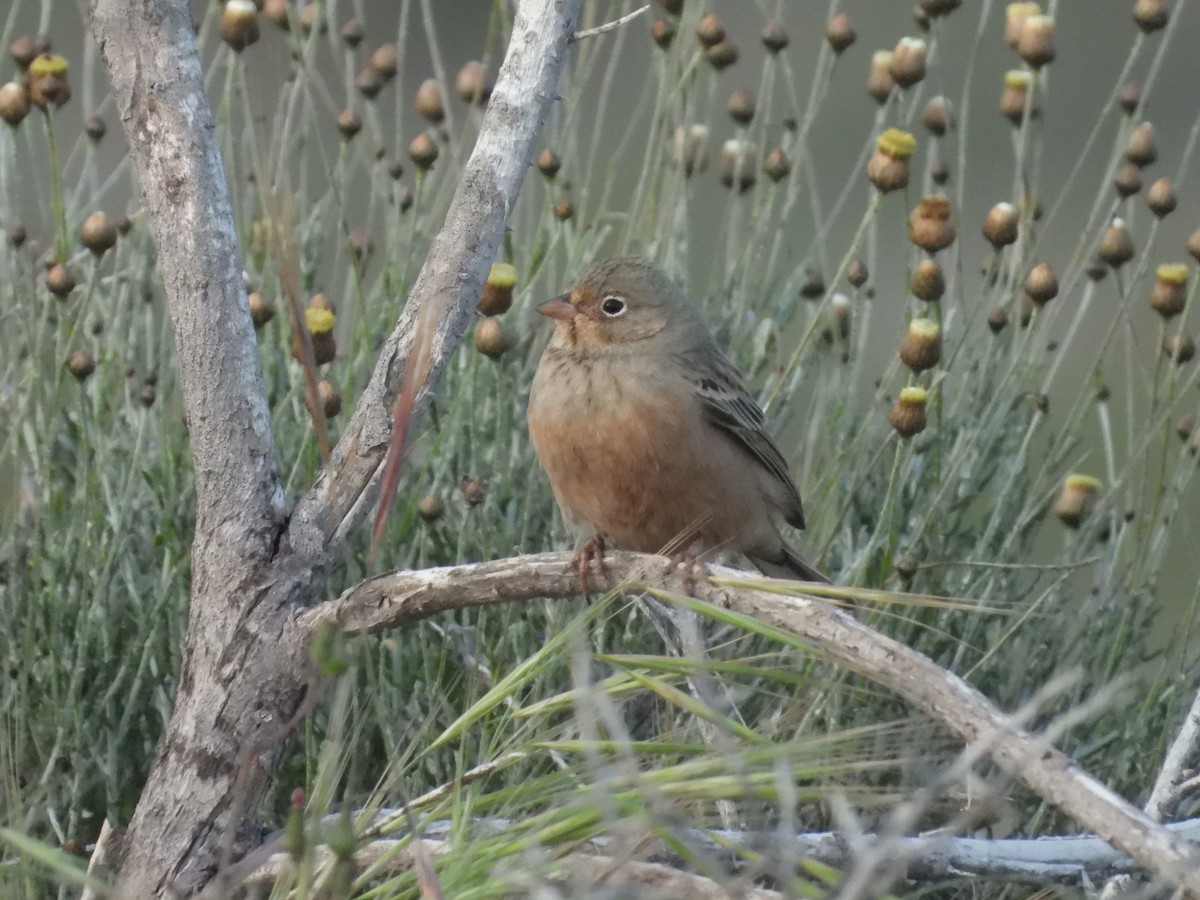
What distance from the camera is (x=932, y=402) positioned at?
167 inches

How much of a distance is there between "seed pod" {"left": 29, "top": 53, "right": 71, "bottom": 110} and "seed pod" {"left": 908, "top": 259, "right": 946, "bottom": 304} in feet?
6.43

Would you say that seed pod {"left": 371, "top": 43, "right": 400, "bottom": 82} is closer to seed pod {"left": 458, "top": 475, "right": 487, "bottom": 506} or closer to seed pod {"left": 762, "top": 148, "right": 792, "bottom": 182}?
seed pod {"left": 762, "top": 148, "right": 792, "bottom": 182}

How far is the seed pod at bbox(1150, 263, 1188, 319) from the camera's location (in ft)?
13.9

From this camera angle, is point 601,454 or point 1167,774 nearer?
point 1167,774

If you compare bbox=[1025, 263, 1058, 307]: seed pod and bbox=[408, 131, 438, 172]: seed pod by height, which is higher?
bbox=[408, 131, 438, 172]: seed pod

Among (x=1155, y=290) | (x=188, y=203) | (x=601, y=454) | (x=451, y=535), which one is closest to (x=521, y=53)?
(x=188, y=203)

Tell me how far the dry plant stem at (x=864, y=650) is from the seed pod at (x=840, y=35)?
2270 millimetres

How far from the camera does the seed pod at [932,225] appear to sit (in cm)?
406

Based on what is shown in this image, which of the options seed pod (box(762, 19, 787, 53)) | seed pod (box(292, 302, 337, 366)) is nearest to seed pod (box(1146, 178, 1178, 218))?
seed pod (box(762, 19, 787, 53))

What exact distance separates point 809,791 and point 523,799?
0.38 metres

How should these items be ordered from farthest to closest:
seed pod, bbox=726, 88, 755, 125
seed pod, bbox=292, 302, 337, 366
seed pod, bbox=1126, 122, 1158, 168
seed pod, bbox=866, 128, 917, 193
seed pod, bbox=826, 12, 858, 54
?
seed pod, bbox=726, 88, 755, 125 → seed pod, bbox=826, 12, 858, 54 → seed pod, bbox=1126, 122, 1158, 168 → seed pod, bbox=866, 128, 917, 193 → seed pod, bbox=292, 302, 337, 366

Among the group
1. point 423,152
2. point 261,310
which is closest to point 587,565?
point 261,310

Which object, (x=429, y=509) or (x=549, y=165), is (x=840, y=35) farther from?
(x=429, y=509)

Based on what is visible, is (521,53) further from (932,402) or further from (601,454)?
(932,402)
